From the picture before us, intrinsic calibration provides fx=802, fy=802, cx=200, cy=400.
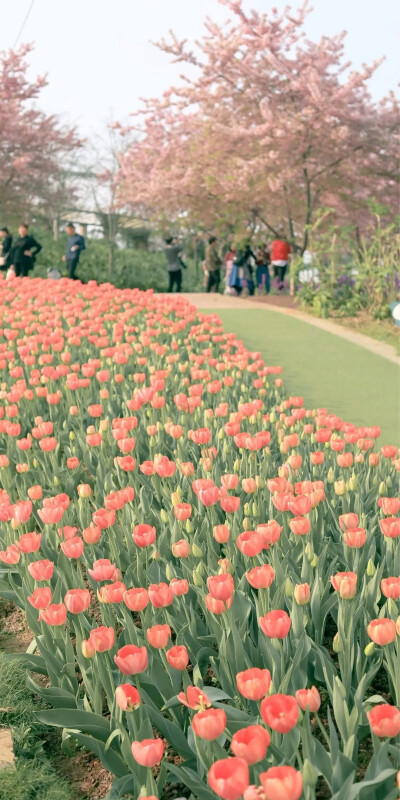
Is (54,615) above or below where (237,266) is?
below

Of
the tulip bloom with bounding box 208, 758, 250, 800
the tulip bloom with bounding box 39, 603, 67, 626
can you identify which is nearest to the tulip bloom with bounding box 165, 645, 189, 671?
the tulip bloom with bounding box 39, 603, 67, 626

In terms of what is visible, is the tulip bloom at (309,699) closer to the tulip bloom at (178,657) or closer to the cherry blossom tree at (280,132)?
the tulip bloom at (178,657)

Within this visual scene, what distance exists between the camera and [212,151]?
71.1ft

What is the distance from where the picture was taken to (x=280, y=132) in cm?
1825

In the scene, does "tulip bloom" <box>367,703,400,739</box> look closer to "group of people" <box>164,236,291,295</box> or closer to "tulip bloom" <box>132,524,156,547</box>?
"tulip bloom" <box>132,524,156,547</box>

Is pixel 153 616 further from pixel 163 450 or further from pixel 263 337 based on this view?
pixel 263 337

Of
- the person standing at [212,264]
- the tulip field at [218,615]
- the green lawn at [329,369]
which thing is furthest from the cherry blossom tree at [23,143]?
the tulip field at [218,615]

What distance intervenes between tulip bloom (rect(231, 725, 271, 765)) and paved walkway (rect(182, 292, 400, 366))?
944 centimetres

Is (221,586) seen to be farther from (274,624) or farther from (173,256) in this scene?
(173,256)

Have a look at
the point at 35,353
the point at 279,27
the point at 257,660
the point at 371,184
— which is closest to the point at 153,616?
the point at 257,660

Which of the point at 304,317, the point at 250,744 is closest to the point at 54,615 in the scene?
the point at 250,744

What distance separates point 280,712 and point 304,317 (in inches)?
533

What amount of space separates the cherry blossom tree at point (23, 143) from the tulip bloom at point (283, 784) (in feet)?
82.6

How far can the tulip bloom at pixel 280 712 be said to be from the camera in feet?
4.97
